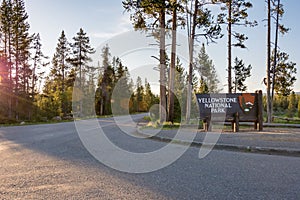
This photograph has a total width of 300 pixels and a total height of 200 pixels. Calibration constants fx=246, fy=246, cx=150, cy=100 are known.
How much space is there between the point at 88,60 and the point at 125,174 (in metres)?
39.2

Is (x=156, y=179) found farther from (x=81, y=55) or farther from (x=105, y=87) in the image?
(x=105, y=87)

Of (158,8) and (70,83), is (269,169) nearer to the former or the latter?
(158,8)

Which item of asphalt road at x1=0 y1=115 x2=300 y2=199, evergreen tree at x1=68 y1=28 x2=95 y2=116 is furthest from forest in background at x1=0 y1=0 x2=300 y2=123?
asphalt road at x1=0 y1=115 x2=300 y2=199

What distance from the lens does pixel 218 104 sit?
12.8 m

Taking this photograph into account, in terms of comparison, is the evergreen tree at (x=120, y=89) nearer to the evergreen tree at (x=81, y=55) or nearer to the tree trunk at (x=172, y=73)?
the evergreen tree at (x=81, y=55)

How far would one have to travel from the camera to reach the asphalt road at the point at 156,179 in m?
3.54

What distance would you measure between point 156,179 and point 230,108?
9.45 meters

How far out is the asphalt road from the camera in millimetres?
3539

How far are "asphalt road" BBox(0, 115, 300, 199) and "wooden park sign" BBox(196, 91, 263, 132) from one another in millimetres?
6478

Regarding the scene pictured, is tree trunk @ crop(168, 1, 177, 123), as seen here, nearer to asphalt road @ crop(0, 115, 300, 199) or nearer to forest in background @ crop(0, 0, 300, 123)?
forest in background @ crop(0, 0, 300, 123)

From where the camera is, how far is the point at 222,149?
7.62 metres

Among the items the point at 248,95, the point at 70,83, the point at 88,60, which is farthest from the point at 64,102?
the point at 248,95

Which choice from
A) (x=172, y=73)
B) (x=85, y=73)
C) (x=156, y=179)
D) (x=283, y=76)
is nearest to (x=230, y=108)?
(x=172, y=73)

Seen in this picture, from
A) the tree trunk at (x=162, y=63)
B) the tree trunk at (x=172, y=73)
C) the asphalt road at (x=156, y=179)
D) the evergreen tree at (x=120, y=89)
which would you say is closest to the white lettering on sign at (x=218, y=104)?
the tree trunk at (x=172, y=73)
